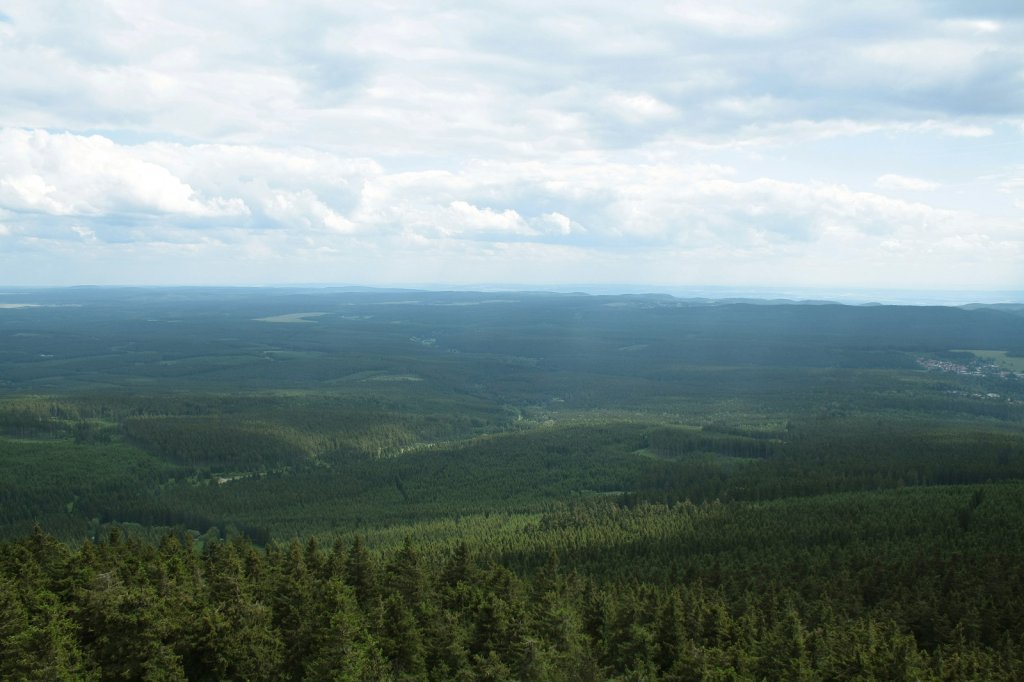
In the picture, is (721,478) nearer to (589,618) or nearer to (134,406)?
(589,618)

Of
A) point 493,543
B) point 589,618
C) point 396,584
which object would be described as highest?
point 396,584

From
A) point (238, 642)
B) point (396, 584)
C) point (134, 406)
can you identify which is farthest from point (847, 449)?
point (134, 406)

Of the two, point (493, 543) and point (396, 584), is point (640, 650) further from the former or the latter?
point (493, 543)

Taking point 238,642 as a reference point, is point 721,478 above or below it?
below

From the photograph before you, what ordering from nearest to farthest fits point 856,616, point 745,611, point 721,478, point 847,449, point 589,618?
point 589,618 < point 745,611 < point 856,616 < point 721,478 < point 847,449

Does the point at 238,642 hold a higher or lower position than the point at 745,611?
higher

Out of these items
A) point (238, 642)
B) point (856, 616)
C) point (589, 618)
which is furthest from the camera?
A: point (856, 616)

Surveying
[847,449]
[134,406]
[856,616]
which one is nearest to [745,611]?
[856,616]

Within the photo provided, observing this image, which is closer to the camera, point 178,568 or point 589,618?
point 178,568

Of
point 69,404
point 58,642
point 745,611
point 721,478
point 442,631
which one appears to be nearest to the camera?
point 58,642
